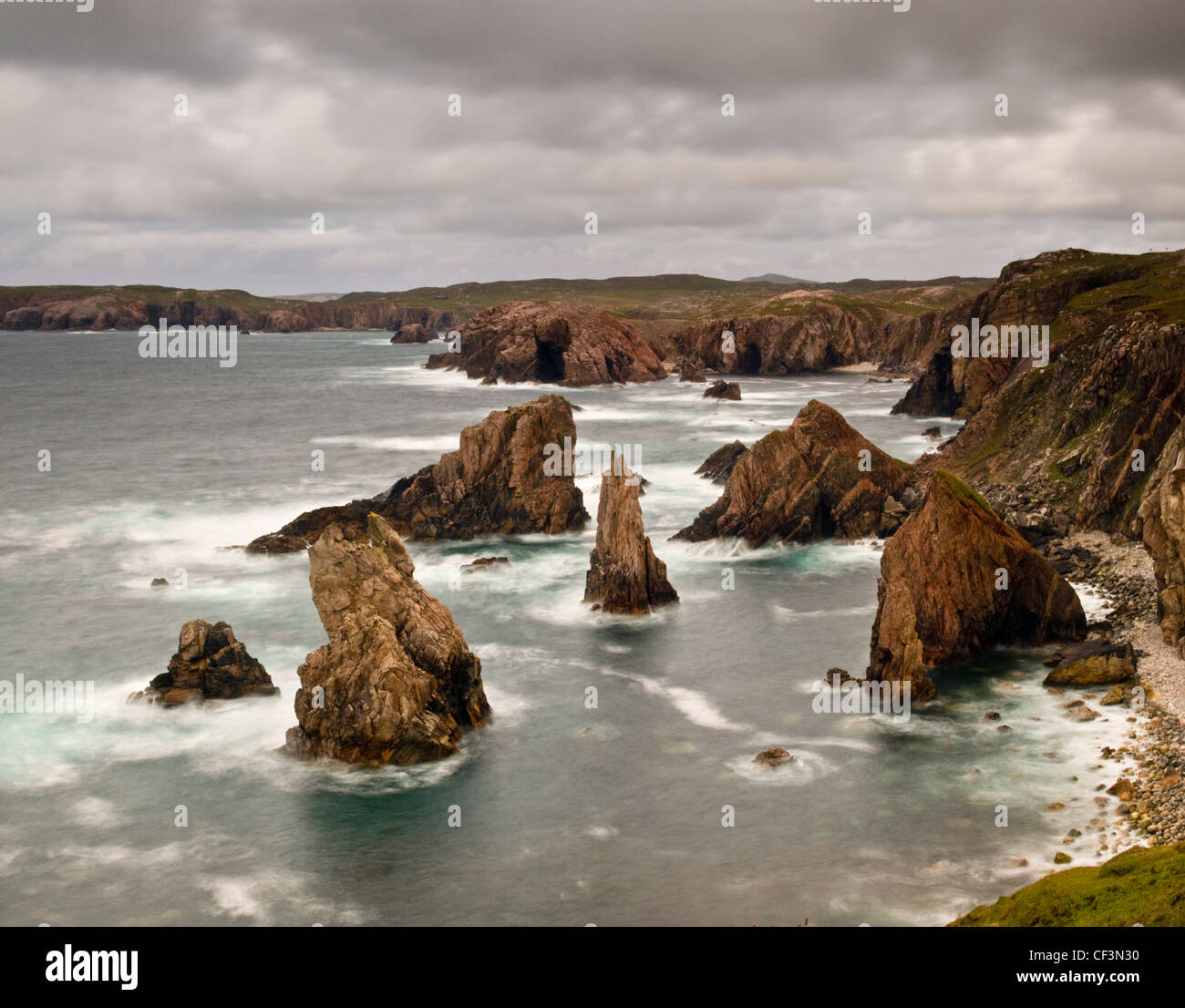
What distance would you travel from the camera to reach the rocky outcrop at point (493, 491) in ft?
246

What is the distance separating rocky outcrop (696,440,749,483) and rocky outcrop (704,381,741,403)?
67278 millimetres

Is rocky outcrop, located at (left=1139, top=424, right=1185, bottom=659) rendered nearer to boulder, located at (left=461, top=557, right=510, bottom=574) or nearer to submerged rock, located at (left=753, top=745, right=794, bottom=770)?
submerged rock, located at (left=753, top=745, right=794, bottom=770)

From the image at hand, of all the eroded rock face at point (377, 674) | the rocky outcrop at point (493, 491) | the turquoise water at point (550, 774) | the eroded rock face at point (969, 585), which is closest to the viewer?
the turquoise water at point (550, 774)

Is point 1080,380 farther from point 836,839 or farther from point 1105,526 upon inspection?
point 836,839

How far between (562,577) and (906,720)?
2634 cm

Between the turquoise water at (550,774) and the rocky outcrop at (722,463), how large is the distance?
69.9 feet

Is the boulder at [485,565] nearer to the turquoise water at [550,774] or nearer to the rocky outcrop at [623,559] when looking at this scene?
the turquoise water at [550,774]

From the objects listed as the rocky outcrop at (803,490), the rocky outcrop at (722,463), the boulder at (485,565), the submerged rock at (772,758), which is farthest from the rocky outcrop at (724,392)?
the submerged rock at (772,758)

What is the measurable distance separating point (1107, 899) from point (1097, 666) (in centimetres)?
2205

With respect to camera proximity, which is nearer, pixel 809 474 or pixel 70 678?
pixel 70 678

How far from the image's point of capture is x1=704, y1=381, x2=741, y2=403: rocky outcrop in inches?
6565

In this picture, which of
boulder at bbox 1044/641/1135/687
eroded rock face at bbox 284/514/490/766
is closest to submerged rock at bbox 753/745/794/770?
eroded rock face at bbox 284/514/490/766

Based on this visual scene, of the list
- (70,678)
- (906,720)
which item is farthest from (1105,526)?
(70,678)
